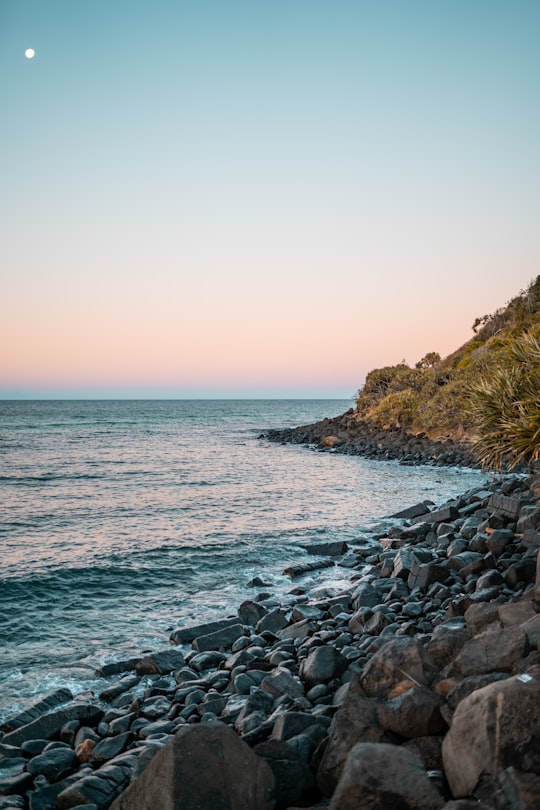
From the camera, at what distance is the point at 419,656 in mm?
5617

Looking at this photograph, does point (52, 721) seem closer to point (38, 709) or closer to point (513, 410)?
point (38, 709)

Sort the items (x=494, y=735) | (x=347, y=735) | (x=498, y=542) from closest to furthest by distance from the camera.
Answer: (x=494, y=735), (x=347, y=735), (x=498, y=542)

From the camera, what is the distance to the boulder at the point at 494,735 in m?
3.84

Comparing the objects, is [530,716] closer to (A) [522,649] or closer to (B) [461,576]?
(A) [522,649]

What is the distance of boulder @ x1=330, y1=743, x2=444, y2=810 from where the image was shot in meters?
3.66

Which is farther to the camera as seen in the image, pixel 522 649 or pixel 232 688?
pixel 232 688

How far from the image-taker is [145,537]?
18172 millimetres

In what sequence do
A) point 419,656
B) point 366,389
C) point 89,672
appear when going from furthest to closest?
point 366,389, point 89,672, point 419,656

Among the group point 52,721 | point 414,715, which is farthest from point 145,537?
point 414,715

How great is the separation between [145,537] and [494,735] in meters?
15.5

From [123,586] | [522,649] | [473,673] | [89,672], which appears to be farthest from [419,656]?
[123,586]

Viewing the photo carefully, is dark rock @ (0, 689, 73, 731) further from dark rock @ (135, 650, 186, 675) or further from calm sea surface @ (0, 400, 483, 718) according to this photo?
dark rock @ (135, 650, 186, 675)

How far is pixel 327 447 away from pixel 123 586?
36914mm

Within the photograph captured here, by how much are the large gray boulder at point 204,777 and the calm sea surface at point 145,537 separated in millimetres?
5083
